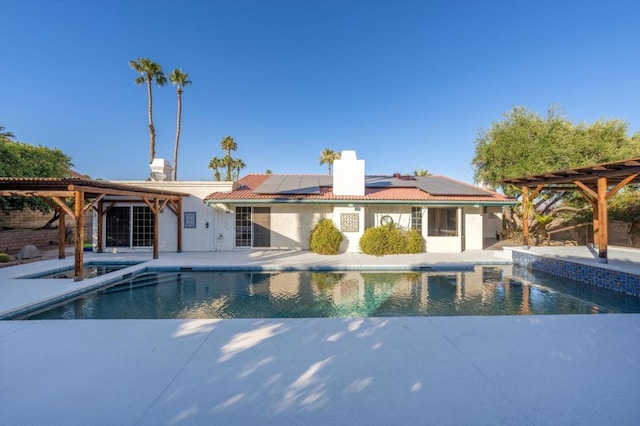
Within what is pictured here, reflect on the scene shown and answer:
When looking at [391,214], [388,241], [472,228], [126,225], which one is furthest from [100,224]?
[472,228]

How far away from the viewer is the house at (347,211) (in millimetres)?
13273

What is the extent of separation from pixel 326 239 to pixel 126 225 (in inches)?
411

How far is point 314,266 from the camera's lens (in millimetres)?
10312

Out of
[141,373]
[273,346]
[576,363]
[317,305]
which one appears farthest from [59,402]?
[576,363]

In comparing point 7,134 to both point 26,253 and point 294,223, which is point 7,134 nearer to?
point 26,253

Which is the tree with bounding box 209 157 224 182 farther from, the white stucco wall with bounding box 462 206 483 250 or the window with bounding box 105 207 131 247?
the white stucco wall with bounding box 462 206 483 250

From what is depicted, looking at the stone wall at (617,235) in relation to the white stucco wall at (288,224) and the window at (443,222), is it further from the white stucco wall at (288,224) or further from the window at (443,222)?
the white stucco wall at (288,224)

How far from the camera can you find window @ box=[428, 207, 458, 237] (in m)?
14.0

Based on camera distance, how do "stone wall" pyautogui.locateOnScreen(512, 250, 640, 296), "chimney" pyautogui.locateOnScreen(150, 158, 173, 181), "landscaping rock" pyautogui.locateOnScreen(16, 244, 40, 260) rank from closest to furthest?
1. "stone wall" pyautogui.locateOnScreen(512, 250, 640, 296)
2. "landscaping rock" pyautogui.locateOnScreen(16, 244, 40, 260)
3. "chimney" pyautogui.locateOnScreen(150, 158, 173, 181)

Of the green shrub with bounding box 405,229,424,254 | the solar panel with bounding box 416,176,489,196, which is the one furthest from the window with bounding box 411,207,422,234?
the solar panel with bounding box 416,176,489,196

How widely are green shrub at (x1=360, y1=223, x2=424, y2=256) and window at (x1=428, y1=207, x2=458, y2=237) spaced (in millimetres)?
1215

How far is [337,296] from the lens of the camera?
7.34m

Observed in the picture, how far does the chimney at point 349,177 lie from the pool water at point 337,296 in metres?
5.27

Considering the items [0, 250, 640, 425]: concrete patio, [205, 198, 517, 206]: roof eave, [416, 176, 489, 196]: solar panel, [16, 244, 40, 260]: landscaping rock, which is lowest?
[0, 250, 640, 425]: concrete patio
